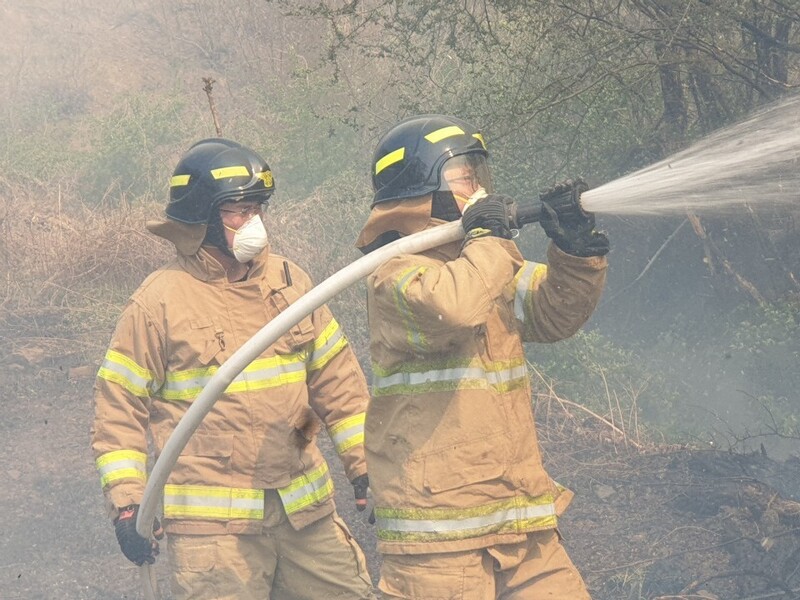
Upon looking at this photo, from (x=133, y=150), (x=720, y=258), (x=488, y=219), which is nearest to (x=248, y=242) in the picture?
(x=488, y=219)

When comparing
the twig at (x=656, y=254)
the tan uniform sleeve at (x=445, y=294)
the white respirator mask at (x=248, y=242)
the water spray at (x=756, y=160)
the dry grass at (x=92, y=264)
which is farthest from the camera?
the dry grass at (x=92, y=264)

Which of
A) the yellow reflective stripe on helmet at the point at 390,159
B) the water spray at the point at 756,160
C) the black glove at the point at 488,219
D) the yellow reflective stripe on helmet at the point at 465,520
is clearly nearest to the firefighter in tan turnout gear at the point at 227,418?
the yellow reflective stripe on helmet at the point at 390,159

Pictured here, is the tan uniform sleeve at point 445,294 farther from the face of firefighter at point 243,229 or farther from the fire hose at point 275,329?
the face of firefighter at point 243,229

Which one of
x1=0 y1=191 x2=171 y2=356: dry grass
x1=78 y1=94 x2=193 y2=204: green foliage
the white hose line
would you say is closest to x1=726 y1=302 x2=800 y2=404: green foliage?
the white hose line

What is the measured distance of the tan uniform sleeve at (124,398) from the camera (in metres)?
4.22

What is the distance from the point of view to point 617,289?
8.98 meters

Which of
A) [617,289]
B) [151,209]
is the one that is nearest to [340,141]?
[151,209]

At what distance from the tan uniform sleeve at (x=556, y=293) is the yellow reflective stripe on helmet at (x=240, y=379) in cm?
110

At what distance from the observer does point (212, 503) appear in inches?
165

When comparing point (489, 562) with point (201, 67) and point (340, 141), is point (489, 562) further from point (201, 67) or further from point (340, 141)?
point (201, 67)

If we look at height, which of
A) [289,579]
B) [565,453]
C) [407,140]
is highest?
[407,140]

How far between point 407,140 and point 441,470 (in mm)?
1122

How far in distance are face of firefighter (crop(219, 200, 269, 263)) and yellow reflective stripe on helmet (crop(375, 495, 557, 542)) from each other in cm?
139

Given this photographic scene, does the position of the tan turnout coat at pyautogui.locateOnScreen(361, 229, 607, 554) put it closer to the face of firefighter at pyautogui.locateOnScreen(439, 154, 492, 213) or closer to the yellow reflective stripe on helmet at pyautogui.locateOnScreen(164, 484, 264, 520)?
the face of firefighter at pyautogui.locateOnScreen(439, 154, 492, 213)
